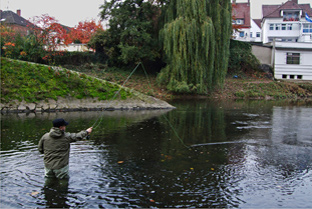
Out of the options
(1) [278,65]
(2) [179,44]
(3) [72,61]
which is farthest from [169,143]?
(1) [278,65]

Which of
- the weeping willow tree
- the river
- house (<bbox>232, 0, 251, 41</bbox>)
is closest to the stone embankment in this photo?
the river

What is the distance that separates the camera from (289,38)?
62562 mm

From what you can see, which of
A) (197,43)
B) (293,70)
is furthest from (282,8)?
(197,43)

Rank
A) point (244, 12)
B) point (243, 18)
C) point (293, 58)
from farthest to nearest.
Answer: point (244, 12) < point (243, 18) < point (293, 58)

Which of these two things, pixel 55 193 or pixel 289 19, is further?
pixel 289 19

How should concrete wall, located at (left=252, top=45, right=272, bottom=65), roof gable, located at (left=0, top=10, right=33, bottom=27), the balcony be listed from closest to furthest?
concrete wall, located at (left=252, top=45, right=272, bottom=65) → the balcony → roof gable, located at (left=0, top=10, right=33, bottom=27)

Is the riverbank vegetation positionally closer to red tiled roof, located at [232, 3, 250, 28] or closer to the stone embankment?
the stone embankment

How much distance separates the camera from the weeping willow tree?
1253 inches

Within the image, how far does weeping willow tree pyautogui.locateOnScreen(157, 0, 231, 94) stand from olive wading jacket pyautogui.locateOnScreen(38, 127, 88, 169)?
2529cm

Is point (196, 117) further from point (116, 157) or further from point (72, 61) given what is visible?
point (72, 61)

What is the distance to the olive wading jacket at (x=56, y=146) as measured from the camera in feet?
24.9

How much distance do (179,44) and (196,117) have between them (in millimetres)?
14034

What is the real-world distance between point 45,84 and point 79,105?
318 cm

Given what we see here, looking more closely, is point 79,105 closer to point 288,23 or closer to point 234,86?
point 234,86
